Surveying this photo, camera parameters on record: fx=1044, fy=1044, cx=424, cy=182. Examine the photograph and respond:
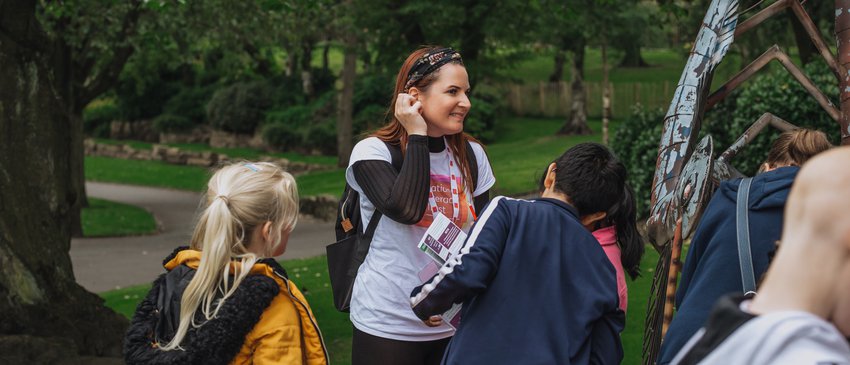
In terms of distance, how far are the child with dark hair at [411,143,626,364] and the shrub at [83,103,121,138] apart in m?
39.4

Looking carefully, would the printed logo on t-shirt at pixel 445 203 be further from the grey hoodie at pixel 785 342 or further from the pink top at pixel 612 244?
the grey hoodie at pixel 785 342

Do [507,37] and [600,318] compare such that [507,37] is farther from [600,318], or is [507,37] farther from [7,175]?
[600,318]

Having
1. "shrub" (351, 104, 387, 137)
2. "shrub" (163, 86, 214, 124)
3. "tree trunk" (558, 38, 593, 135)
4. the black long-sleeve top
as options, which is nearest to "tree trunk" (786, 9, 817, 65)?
the black long-sleeve top

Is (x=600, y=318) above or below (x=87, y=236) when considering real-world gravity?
above

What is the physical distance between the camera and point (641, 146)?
12.9 m

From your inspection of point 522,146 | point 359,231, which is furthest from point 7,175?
point 522,146

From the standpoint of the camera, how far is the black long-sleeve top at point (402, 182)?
3664 millimetres

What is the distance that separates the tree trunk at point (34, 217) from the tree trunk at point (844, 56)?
507 centimetres

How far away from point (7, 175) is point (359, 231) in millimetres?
4357

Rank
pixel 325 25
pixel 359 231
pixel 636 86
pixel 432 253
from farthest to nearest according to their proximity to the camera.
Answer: pixel 636 86 → pixel 325 25 → pixel 359 231 → pixel 432 253

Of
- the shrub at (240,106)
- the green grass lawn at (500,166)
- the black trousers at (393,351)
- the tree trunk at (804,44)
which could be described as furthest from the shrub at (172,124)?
the black trousers at (393,351)

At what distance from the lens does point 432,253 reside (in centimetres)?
351

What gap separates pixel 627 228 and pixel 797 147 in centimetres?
64

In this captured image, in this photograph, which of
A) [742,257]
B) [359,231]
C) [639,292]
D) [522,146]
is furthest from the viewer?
[522,146]
